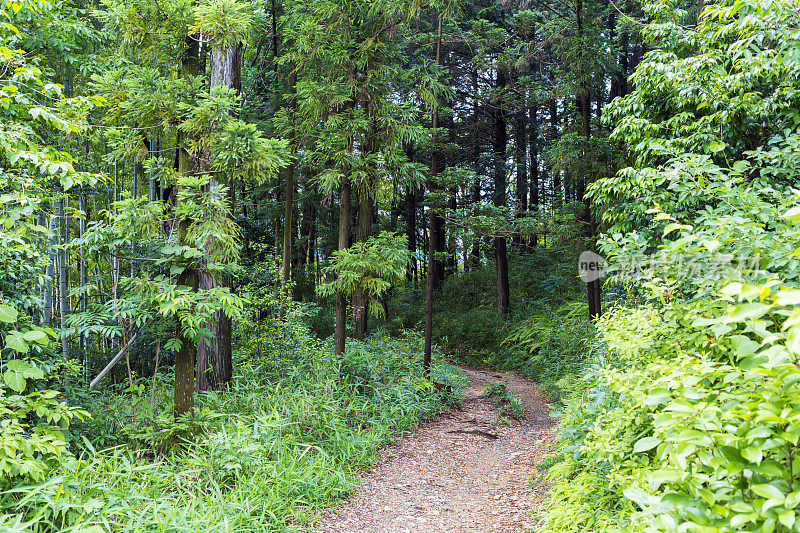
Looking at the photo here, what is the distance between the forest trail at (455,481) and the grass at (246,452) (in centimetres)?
27

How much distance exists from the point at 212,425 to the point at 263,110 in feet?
26.1

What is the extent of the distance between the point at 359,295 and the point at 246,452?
12.2 ft

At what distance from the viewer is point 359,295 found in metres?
7.86

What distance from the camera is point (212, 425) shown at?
4930 mm

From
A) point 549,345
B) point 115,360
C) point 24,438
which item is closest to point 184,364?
point 115,360

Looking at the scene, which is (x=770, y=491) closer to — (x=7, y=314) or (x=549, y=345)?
(x=7, y=314)

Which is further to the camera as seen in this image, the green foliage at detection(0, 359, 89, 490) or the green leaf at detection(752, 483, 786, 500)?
the green foliage at detection(0, 359, 89, 490)

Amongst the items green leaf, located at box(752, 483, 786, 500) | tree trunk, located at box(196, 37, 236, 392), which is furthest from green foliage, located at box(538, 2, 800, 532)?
tree trunk, located at box(196, 37, 236, 392)

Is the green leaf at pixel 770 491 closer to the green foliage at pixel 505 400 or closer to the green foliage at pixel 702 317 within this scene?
the green foliage at pixel 702 317

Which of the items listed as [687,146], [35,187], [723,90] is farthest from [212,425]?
[723,90]

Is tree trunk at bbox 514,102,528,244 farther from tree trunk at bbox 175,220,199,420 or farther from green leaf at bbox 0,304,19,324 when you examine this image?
green leaf at bbox 0,304,19,324

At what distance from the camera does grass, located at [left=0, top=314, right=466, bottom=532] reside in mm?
3346

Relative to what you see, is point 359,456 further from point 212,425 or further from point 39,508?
point 39,508

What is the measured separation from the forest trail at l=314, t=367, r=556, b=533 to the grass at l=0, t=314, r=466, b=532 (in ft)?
0.89
